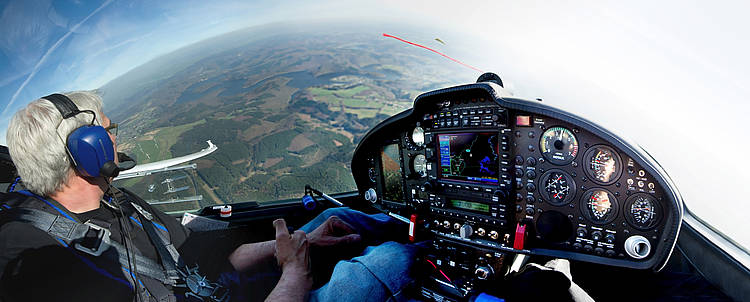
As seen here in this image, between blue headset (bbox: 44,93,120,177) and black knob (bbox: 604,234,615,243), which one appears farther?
black knob (bbox: 604,234,615,243)

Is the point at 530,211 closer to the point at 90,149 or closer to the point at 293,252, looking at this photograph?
the point at 293,252

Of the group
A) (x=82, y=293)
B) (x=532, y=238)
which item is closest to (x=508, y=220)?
(x=532, y=238)

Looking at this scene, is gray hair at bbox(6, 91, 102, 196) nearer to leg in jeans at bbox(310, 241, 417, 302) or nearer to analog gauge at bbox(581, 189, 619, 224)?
leg in jeans at bbox(310, 241, 417, 302)

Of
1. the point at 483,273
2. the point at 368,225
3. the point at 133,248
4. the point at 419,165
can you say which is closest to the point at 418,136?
the point at 419,165

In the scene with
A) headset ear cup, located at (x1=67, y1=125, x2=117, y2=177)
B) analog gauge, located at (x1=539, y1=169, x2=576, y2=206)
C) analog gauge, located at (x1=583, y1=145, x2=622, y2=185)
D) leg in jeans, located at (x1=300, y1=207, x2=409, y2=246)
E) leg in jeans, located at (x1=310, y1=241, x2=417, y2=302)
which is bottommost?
leg in jeans, located at (x1=300, y1=207, x2=409, y2=246)

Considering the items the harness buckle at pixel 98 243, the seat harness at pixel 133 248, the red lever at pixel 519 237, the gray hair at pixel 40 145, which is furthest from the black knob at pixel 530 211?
the gray hair at pixel 40 145

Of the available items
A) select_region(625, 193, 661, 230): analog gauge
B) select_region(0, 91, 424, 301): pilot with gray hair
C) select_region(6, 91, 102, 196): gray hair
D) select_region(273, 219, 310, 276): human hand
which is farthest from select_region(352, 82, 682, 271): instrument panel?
select_region(6, 91, 102, 196): gray hair

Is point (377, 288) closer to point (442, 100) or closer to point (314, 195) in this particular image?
point (442, 100)

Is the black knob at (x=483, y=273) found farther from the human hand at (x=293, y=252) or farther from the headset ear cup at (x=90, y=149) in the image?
the headset ear cup at (x=90, y=149)
